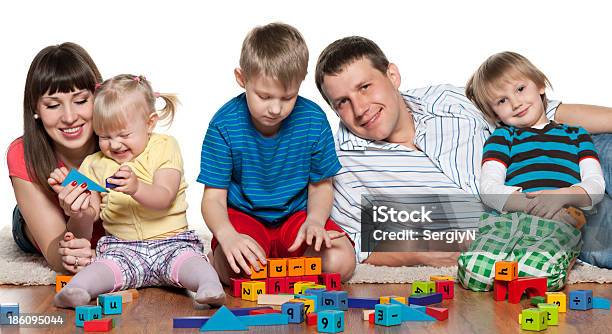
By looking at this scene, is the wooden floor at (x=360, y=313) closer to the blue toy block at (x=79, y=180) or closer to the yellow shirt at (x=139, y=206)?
the yellow shirt at (x=139, y=206)

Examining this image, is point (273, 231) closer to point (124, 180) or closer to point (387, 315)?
point (124, 180)

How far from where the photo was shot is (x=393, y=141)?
129 inches

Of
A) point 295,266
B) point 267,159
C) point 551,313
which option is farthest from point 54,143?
point 551,313

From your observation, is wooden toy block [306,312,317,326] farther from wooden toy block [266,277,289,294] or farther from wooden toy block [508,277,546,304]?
wooden toy block [508,277,546,304]

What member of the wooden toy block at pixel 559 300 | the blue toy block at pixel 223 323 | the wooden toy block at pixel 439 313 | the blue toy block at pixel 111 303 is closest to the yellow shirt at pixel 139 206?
the blue toy block at pixel 111 303

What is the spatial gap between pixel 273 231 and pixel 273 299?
44 cm

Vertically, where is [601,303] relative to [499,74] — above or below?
below

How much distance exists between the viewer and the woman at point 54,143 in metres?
2.94

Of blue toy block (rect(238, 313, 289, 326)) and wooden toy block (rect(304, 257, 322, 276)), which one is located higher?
wooden toy block (rect(304, 257, 322, 276))

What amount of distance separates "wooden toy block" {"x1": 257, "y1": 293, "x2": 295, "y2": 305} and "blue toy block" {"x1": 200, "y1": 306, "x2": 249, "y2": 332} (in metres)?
0.32

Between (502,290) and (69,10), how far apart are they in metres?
2.30

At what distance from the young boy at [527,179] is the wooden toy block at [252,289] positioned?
0.58 m

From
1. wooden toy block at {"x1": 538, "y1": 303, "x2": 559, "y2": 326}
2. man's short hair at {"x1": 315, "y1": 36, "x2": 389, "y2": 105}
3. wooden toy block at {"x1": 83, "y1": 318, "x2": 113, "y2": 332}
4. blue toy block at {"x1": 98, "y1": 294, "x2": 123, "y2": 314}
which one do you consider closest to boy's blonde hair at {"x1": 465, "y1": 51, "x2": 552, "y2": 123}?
man's short hair at {"x1": 315, "y1": 36, "x2": 389, "y2": 105}

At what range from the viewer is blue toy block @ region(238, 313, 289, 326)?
7.77 ft
